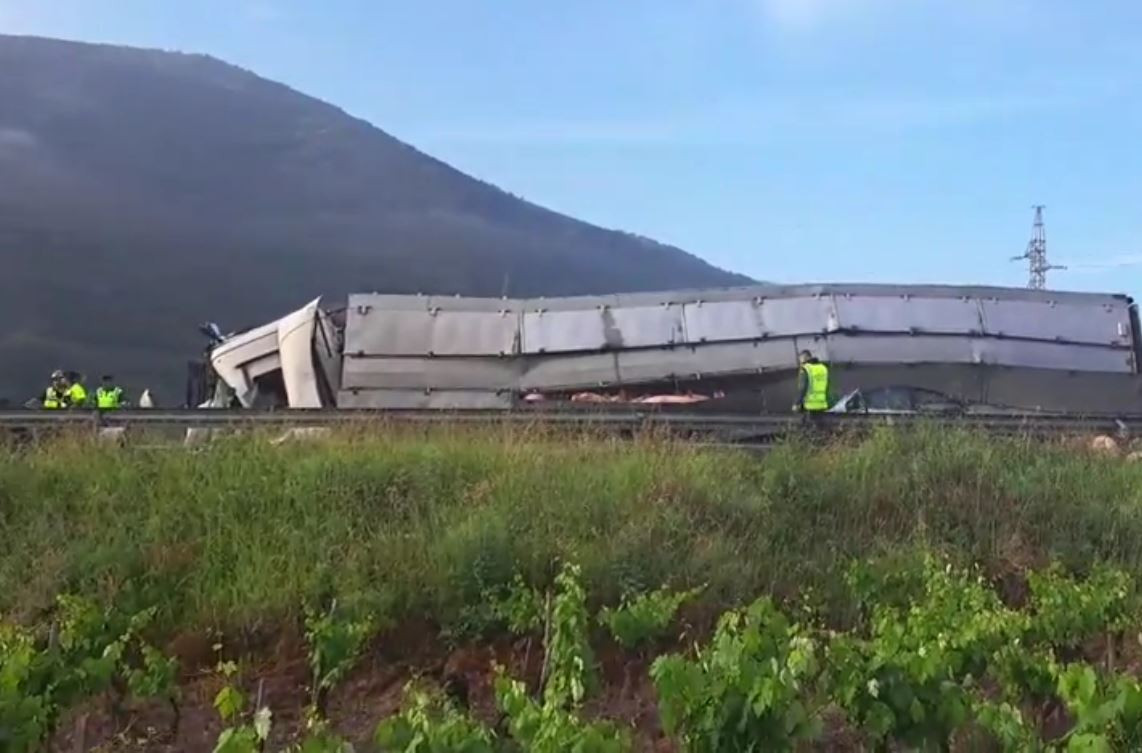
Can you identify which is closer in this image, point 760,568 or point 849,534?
point 760,568

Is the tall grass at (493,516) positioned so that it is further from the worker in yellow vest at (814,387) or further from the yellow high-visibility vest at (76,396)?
the yellow high-visibility vest at (76,396)

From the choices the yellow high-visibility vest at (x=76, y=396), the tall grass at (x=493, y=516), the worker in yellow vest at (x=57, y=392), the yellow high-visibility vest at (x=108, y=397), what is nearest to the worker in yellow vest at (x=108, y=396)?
the yellow high-visibility vest at (x=108, y=397)

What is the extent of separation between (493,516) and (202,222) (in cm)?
8701

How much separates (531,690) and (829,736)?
209 cm

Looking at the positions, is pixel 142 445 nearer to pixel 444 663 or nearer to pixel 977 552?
pixel 444 663

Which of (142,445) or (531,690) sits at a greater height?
(142,445)

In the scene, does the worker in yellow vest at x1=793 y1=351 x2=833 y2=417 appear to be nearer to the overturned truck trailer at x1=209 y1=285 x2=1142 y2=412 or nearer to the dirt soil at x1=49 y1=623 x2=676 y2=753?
the overturned truck trailer at x1=209 y1=285 x2=1142 y2=412

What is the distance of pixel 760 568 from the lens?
9.31m

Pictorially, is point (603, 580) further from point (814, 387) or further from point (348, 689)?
point (814, 387)

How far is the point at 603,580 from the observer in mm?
8867

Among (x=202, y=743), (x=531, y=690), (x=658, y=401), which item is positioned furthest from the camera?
(x=658, y=401)

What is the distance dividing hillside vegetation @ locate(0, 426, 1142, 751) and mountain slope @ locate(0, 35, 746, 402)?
33883 millimetres

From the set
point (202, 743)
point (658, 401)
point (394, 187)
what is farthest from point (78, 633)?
point (394, 187)

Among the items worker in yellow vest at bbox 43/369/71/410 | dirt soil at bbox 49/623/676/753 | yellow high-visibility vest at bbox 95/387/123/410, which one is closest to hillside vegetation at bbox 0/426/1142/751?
dirt soil at bbox 49/623/676/753
